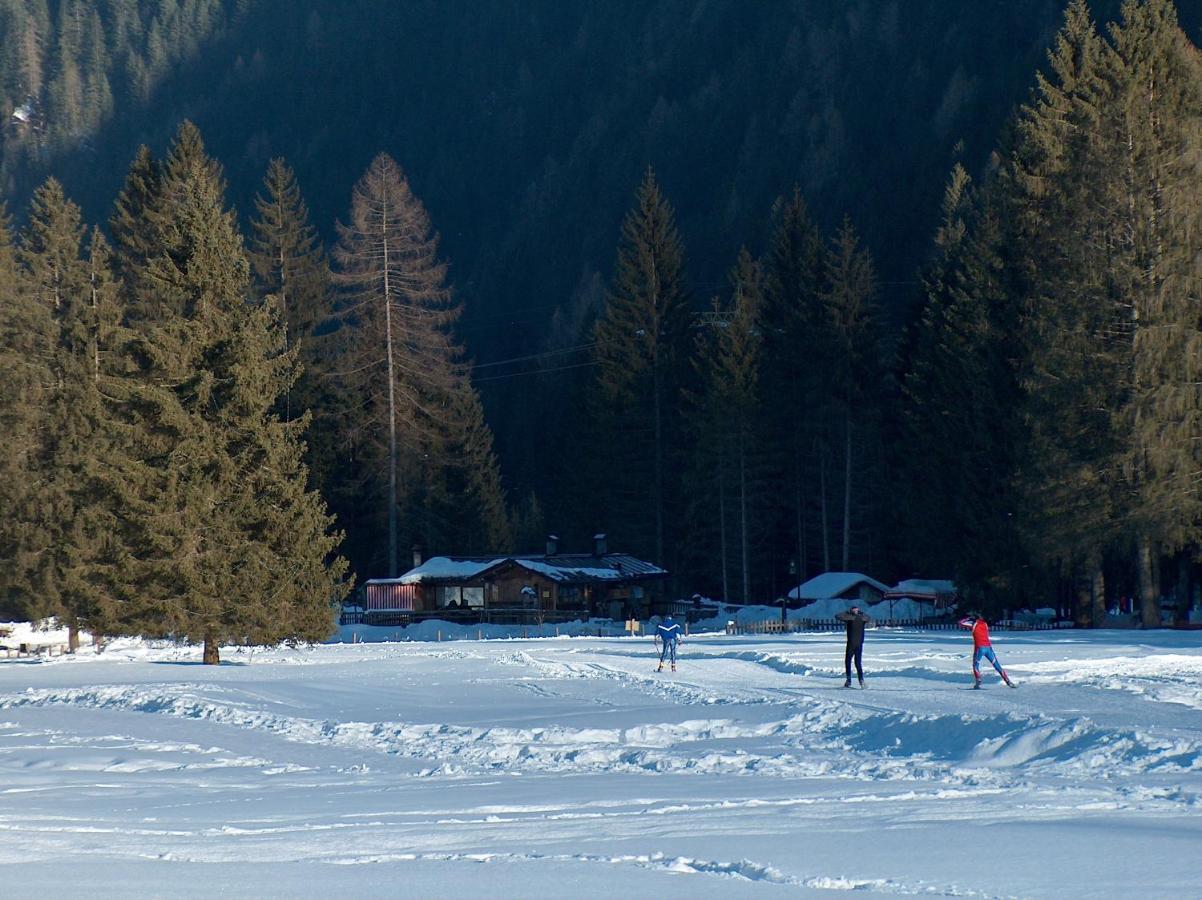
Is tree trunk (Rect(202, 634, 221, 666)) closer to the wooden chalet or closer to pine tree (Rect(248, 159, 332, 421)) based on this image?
the wooden chalet

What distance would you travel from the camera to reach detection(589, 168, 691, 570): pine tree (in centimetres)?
7838

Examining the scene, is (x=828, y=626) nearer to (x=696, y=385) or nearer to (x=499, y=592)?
(x=499, y=592)

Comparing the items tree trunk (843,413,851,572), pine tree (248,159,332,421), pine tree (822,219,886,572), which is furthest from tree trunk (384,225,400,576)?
tree trunk (843,413,851,572)

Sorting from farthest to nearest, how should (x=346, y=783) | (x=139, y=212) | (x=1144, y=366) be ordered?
(x=139, y=212)
(x=1144, y=366)
(x=346, y=783)

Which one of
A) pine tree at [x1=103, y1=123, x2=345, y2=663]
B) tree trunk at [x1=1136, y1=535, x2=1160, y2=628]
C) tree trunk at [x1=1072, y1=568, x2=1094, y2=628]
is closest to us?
pine tree at [x1=103, y1=123, x2=345, y2=663]

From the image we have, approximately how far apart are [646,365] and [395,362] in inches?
711

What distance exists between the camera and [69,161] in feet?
643

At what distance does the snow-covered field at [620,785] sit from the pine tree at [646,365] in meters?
50.0

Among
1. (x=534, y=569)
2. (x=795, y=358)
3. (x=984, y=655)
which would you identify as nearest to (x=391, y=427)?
(x=534, y=569)

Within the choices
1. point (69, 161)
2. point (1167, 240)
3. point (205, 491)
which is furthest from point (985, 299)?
point (69, 161)

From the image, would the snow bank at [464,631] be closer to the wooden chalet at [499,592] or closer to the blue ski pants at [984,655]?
the wooden chalet at [499,592]

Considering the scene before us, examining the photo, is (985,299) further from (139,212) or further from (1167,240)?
(139,212)

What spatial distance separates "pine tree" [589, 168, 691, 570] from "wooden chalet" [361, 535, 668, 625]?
36.1 feet

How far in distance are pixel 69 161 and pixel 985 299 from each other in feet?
566
